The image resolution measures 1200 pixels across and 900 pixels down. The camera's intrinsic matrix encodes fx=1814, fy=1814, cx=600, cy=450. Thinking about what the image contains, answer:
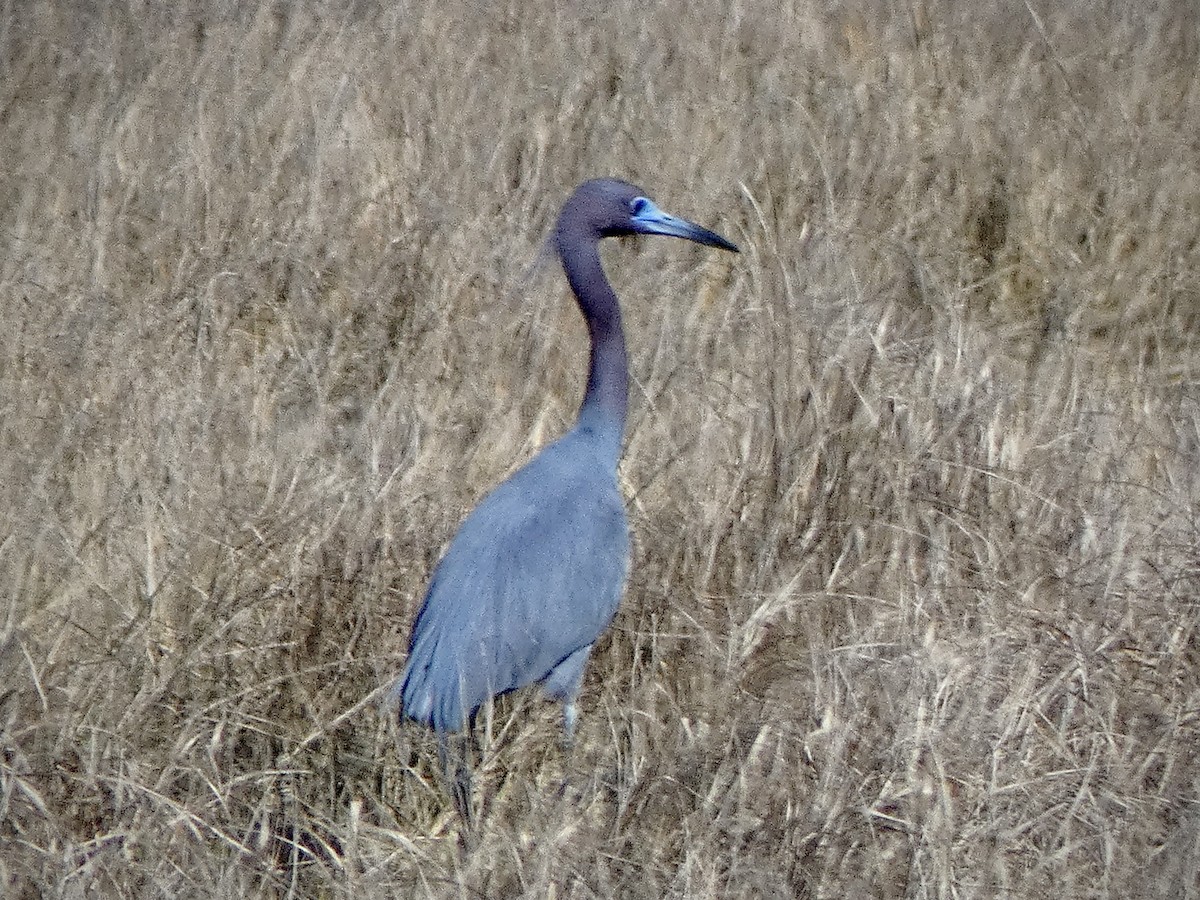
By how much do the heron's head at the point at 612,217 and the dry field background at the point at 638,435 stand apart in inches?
14.6

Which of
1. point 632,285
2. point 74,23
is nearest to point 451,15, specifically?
point 74,23

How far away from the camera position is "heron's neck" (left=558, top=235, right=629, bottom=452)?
145 inches

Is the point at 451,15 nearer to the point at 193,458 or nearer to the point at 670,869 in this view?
the point at 193,458

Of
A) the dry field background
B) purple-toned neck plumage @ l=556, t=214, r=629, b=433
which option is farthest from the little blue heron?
the dry field background

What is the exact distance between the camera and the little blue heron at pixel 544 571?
10.3 ft

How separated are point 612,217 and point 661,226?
4.1 inches

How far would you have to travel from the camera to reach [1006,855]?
2783 mm

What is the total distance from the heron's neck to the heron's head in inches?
2.7

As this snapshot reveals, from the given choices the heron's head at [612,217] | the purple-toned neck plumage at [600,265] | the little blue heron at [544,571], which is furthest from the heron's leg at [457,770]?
the heron's head at [612,217]

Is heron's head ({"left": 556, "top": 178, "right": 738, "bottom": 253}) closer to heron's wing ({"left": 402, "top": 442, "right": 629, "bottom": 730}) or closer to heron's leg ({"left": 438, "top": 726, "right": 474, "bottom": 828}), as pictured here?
heron's wing ({"left": 402, "top": 442, "right": 629, "bottom": 730})

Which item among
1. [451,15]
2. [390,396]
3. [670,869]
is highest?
[451,15]

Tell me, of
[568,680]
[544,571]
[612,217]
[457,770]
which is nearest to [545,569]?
[544,571]

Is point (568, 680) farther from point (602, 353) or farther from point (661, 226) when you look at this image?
point (661, 226)

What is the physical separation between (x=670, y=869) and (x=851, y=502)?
1145mm
